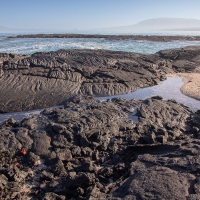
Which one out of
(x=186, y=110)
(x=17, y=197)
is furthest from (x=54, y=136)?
(x=186, y=110)

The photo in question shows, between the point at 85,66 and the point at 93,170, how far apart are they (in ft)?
44.3

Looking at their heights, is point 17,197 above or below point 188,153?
below

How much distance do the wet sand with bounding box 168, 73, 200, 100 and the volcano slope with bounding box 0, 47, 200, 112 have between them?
1.81 metres

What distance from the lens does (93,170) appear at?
832cm

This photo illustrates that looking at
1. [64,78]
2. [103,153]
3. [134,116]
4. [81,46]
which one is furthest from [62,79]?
[81,46]

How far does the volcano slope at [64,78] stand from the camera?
15820mm

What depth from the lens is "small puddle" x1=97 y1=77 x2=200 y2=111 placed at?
627 inches

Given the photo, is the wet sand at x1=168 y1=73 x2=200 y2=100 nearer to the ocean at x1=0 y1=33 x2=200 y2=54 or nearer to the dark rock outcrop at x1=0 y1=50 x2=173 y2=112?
the dark rock outcrop at x1=0 y1=50 x2=173 y2=112

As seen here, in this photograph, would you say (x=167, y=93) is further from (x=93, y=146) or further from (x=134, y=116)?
(x=93, y=146)

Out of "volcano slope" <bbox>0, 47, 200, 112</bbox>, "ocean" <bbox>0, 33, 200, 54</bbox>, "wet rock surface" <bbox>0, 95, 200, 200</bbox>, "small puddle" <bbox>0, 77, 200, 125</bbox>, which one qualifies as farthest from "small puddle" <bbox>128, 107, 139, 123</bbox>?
"ocean" <bbox>0, 33, 200, 54</bbox>

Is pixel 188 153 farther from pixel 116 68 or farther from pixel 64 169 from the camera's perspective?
pixel 116 68

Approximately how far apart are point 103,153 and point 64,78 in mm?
9967

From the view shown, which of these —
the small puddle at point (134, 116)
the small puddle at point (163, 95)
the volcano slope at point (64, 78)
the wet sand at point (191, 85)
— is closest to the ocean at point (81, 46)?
the wet sand at point (191, 85)

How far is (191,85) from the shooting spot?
765 inches
